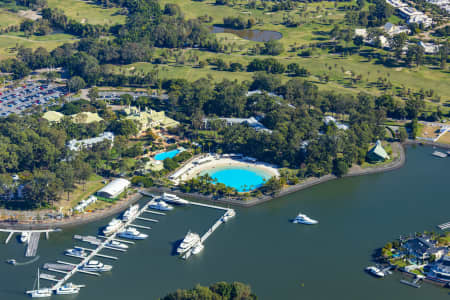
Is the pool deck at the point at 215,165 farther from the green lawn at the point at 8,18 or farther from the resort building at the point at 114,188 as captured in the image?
the green lawn at the point at 8,18

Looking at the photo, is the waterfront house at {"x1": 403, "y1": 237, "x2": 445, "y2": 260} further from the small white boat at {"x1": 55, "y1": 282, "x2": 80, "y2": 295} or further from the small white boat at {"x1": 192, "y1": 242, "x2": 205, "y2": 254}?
the small white boat at {"x1": 55, "y1": 282, "x2": 80, "y2": 295}

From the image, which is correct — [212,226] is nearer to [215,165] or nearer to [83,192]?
[215,165]

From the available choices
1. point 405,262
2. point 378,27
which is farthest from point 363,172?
point 378,27

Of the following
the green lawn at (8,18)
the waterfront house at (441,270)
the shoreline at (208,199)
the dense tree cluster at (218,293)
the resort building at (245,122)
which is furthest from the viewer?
the green lawn at (8,18)

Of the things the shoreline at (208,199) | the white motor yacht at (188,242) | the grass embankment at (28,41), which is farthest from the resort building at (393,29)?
the white motor yacht at (188,242)

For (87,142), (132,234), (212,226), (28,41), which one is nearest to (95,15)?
(28,41)

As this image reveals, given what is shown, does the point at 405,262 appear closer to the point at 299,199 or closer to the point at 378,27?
the point at 299,199

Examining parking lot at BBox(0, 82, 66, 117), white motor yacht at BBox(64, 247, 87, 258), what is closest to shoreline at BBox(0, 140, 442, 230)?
white motor yacht at BBox(64, 247, 87, 258)
